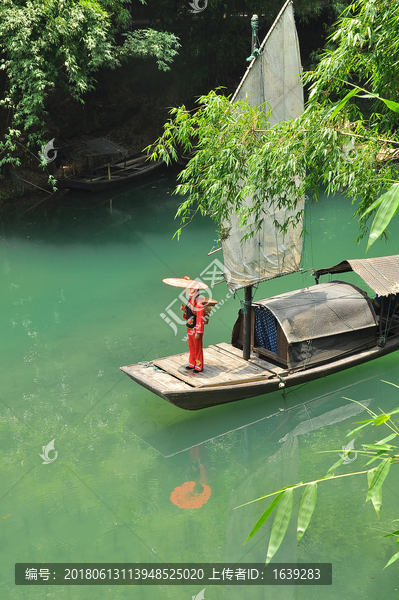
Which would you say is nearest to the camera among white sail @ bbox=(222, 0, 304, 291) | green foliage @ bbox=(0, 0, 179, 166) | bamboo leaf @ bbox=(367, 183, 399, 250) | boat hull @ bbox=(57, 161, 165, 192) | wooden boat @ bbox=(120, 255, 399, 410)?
bamboo leaf @ bbox=(367, 183, 399, 250)

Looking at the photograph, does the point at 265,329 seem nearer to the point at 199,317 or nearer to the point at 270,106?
the point at 199,317

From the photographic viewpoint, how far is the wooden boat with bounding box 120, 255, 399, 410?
690 cm

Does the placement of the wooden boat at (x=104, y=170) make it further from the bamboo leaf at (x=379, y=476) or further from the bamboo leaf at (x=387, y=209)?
the bamboo leaf at (x=387, y=209)

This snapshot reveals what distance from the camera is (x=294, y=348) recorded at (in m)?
7.34

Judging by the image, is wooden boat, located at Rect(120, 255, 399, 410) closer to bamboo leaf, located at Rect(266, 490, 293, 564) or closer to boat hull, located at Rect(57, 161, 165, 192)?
bamboo leaf, located at Rect(266, 490, 293, 564)

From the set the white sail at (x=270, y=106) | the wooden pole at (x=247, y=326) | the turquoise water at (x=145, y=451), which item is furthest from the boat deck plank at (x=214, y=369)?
the white sail at (x=270, y=106)

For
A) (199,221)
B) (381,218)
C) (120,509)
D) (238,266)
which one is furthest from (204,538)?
(199,221)

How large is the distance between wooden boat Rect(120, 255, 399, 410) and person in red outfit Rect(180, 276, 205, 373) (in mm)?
238

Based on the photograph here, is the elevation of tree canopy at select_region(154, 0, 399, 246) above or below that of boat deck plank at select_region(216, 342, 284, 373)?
above

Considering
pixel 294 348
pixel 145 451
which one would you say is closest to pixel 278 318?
pixel 294 348

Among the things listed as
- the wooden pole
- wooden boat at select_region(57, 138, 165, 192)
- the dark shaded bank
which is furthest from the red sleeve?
the dark shaded bank

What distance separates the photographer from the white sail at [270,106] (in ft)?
23.9

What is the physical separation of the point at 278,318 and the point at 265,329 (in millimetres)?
468

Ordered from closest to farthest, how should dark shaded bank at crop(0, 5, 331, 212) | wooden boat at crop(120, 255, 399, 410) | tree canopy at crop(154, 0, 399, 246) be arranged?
tree canopy at crop(154, 0, 399, 246)
wooden boat at crop(120, 255, 399, 410)
dark shaded bank at crop(0, 5, 331, 212)
